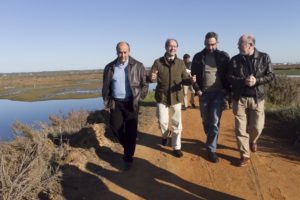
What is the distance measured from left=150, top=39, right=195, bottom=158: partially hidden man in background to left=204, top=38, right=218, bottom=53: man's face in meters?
0.56

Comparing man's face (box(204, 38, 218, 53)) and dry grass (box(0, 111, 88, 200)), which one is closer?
dry grass (box(0, 111, 88, 200))

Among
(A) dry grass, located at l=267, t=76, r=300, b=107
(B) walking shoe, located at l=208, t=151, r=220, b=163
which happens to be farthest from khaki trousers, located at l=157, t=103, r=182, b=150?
(A) dry grass, located at l=267, t=76, r=300, b=107

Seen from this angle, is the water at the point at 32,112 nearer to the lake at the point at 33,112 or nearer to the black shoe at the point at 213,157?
the lake at the point at 33,112

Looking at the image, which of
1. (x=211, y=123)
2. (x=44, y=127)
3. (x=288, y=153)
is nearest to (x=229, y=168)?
(x=211, y=123)

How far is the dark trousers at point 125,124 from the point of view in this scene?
6.21m

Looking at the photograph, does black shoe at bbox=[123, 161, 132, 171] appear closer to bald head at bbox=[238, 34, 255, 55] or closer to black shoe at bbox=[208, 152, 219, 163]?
black shoe at bbox=[208, 152, 219, 163]

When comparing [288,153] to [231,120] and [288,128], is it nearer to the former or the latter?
[288,128]

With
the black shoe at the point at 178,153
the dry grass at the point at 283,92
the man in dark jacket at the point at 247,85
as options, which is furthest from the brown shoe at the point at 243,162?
the dry grass at the point at 283,92

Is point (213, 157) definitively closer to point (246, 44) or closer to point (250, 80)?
point (250, 80)

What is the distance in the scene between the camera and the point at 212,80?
626cm

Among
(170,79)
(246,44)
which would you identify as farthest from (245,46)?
(170,79)

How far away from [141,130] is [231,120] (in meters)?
2.53

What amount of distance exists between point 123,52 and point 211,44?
1535 millimetres

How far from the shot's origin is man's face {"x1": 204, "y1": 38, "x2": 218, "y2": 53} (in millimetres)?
6098
